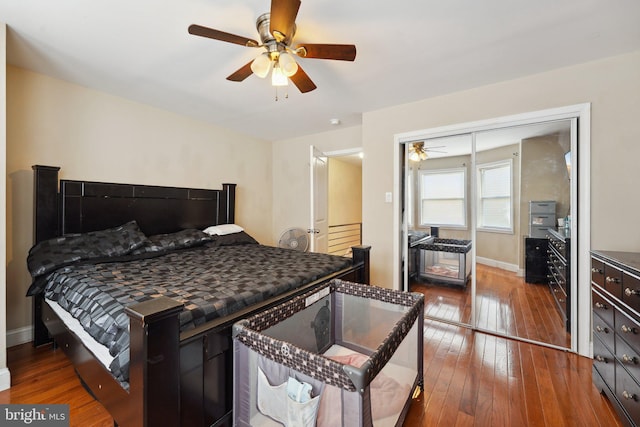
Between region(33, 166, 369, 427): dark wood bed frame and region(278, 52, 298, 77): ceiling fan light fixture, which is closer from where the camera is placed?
region(33, 166, 369, 427): dark wood bed frame

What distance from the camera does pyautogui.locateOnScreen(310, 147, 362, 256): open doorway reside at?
12.3ft

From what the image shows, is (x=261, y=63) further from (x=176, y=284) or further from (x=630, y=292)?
(x=630, y=292)

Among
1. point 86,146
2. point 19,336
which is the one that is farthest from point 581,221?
point 19,336

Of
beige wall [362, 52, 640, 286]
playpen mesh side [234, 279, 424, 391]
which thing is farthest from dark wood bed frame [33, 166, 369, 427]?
beige wall [362, 52, 640, 286]

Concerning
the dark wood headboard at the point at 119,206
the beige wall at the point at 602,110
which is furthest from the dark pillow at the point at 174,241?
the beige wall at the point at 602,110

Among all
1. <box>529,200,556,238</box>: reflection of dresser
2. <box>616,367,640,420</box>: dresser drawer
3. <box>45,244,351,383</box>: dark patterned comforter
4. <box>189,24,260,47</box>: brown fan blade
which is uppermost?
<box>189,24,260,47</box>: brown fan blade

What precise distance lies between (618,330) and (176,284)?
2616 mm

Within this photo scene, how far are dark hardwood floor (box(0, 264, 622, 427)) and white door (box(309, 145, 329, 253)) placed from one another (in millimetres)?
1698

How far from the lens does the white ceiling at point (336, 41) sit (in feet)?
5.33

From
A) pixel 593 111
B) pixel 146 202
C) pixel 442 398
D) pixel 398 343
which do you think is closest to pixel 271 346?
pixel 398 343

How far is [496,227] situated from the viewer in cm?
271

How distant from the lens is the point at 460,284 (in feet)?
10.2

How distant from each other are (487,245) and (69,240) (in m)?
3.86

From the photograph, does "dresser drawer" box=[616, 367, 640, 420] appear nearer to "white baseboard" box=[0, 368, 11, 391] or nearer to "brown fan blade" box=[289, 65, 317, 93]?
"brown fan blade" box=[289, 65, 317, 93]
